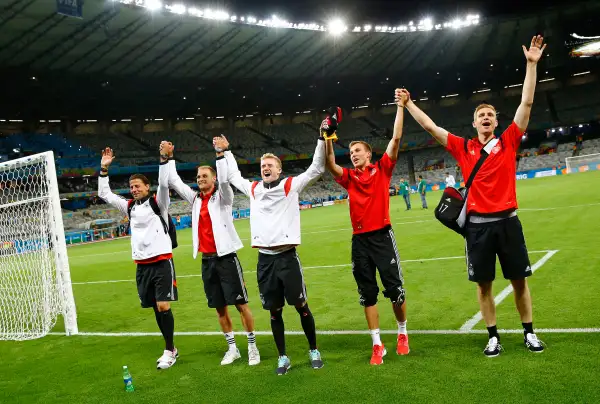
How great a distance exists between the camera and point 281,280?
4754 millimetres

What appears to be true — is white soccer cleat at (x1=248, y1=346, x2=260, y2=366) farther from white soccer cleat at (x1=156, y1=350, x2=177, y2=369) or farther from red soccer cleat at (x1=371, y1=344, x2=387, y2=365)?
red soccer cleat at (x1=371, y1=344, x2=387, y2=365)

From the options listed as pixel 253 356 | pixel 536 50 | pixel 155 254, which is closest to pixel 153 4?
pixel 155 254

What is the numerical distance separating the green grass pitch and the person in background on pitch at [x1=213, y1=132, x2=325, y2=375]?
42cm

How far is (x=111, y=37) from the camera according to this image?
3569 centimetres

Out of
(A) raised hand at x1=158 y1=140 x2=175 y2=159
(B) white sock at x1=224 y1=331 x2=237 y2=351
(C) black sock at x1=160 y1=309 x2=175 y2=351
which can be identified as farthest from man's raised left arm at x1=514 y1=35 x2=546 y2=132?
(C) black sock at x1=160 y1=309 x2=175 y2=351

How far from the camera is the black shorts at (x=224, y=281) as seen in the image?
5.26 metres

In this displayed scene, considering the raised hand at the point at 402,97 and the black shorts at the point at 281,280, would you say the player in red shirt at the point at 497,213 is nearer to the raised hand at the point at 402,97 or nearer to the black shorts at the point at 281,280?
the raised hand at the point at 402,97

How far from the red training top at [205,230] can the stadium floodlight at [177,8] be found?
108 ft

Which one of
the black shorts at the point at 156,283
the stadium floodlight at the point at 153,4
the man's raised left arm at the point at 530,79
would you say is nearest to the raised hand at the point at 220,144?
the black shorts at the point at 156,283

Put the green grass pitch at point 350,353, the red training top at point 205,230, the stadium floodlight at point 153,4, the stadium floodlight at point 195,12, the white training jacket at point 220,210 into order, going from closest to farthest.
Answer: the green grass pitch at point 350,353, the white training jacket at point 220,210, the red training top at point 205,230, the stadium floodlight at point 153,4, the stadium floodlight at point 195,12

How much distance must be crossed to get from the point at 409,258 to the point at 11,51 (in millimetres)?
34751

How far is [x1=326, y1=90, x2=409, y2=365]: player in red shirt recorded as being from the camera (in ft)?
15.6

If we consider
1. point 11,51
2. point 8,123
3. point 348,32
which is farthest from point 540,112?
point 8,123

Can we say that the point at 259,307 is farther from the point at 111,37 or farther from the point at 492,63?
the point at 492,63
